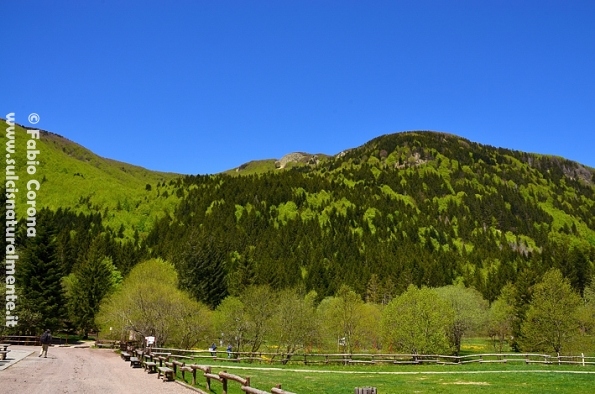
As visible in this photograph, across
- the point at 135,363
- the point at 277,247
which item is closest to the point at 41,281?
the point at 135,363

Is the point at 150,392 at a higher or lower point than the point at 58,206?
lower

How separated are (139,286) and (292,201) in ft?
413

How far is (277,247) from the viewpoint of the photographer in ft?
472

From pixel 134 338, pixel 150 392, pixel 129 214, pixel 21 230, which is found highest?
pixel 129 214

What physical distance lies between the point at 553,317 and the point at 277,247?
3742 inches

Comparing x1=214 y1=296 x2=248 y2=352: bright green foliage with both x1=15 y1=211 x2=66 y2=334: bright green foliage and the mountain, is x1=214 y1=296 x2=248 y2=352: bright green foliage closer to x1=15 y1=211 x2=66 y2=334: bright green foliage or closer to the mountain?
x1=15 y1=211 x2=66 y2=334: bright green foliage

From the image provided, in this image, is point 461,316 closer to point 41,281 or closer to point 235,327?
point 235,327

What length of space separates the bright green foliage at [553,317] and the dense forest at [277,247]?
21.1 metres

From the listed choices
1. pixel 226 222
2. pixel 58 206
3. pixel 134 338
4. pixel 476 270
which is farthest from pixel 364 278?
pixel 58 206

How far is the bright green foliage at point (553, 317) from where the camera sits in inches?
2195

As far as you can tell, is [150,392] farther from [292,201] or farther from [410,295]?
[292,201]

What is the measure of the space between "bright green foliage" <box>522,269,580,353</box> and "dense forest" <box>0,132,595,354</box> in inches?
832

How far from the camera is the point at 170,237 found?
140125 mm

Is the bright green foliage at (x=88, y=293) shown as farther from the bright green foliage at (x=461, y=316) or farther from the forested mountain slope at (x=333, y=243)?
the bright green foliage at (x=461, y=316)
